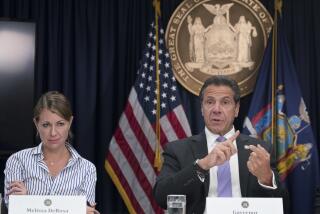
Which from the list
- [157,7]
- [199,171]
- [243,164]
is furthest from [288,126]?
[199,171]

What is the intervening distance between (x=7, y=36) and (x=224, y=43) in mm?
1910

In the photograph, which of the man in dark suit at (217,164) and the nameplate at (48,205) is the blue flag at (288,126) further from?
the nameplate at (48,205)

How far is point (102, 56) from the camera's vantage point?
195 inches

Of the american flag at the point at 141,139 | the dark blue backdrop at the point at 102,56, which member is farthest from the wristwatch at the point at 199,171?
the dark blue backdrop at the point at 102,56

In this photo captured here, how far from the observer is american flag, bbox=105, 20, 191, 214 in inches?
187

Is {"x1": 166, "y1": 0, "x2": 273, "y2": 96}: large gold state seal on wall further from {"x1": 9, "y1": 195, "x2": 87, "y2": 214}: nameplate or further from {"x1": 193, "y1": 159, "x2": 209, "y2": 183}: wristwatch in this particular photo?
{"x1": 9, "y1": 195, "x2": 87, "y2": 214}: nameplate

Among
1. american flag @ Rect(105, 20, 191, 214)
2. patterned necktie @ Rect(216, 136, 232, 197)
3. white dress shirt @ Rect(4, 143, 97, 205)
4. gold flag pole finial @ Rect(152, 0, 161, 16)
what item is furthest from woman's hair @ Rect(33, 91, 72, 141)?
gold flag pole finial @ Rect(152, 0, 161, 16)

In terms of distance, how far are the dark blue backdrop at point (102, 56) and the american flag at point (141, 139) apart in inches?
7.9

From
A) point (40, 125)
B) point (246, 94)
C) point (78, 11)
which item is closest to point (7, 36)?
point (78, 11)

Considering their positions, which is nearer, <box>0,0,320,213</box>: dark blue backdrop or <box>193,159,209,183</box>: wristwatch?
<box>193,159,209,183</box>: wristwatch

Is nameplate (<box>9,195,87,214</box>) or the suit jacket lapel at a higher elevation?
the suit jacket lapel

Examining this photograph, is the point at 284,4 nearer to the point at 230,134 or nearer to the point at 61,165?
the point at 230,134

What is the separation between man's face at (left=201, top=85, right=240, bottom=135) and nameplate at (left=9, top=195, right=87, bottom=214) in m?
0.95

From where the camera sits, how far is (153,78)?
481 cm
